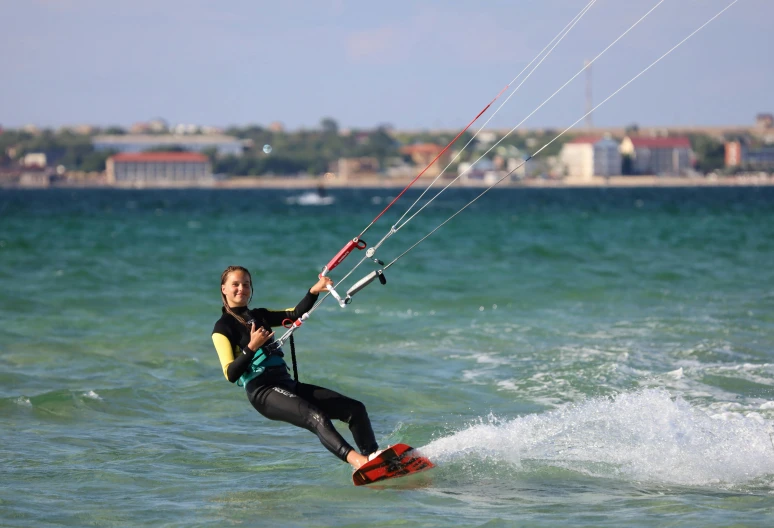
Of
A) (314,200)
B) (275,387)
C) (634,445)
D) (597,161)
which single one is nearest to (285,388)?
(275,387)

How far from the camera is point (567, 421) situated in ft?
26.2

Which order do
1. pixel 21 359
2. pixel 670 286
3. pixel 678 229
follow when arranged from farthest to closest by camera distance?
pixel 678 229
pixel 670 286
pixel 21 359

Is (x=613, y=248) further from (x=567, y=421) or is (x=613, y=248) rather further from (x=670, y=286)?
(x=567, y=421)

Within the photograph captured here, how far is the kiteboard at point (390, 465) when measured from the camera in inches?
260

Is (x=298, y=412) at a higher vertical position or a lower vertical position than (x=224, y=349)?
lower

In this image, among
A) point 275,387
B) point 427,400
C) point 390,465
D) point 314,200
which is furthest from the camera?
point 314,200

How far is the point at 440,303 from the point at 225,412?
25.5ft

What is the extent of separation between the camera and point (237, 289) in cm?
679

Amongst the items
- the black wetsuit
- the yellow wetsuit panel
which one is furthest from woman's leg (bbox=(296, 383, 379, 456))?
the yellow wetsuit panel

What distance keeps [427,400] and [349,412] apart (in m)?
2.96

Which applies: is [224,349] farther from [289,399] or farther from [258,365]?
[289,399]

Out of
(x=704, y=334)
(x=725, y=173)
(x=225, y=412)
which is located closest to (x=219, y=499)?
(x=225, y=412)

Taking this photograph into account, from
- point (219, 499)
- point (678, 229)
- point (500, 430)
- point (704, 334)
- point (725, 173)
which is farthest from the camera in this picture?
point (725, 173)

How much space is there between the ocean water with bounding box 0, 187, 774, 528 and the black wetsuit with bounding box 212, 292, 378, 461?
1.22 ft
